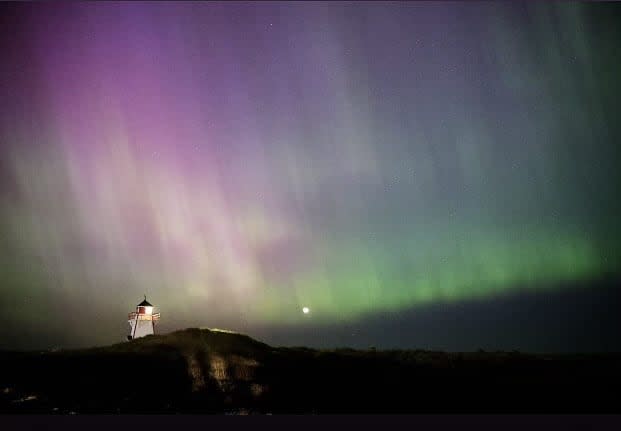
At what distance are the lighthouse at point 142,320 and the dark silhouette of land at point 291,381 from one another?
68.8ft

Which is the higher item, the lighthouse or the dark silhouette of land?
the lighthouse

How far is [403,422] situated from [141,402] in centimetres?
1574

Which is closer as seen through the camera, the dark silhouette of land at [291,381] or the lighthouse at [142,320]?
the dark silhouette of land at [291,381]

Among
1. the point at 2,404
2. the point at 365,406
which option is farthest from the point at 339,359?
the point at 2,404

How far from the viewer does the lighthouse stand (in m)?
55.2

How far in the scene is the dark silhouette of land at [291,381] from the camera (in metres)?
22.3

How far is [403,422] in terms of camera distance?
49.9 feet

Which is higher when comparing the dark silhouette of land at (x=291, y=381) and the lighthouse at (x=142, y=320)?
the lighthouse at (x=142, y=320)

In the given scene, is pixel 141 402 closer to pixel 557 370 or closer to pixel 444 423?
pixel 444 423

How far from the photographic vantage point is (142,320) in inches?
2185

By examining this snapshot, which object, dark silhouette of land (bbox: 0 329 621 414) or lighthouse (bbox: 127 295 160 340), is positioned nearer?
dark silhouette of land (bbox: 0 329 621 414)

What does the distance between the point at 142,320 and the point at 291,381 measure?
34864 millimetres

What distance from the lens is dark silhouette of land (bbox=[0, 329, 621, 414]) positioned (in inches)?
880

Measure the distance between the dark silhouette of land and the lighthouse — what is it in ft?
68.8
